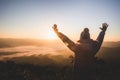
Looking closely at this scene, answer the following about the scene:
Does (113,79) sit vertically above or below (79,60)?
below

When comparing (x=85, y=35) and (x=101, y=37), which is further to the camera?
(x=101, y=37)

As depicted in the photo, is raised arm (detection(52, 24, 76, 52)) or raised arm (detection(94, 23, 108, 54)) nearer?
raised arm (detection(52, 24, 76, 52))

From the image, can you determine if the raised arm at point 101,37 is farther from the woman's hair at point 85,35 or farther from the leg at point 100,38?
the woman's hair at point 85,35

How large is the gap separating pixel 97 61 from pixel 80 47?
42 centimetres

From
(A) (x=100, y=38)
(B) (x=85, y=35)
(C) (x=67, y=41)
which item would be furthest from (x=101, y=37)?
(C) (x=67, y=41)

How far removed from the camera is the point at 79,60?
5.45 metres

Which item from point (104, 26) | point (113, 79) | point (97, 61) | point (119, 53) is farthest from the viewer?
point (119, 53)

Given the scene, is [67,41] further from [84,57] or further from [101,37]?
[101,37]

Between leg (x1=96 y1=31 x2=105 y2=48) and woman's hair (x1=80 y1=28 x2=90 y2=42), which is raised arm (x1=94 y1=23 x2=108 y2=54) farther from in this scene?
woman's hair (x1=80 y1=28 x2=90 y2=42)

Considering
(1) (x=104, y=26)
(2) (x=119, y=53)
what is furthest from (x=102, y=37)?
(2) (x=119, y=53)

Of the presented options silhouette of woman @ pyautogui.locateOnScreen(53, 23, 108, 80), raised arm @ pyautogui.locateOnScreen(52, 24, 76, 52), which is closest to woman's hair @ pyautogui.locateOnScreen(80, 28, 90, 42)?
silhouette of woman @ pyautogui.locateOnScreen(53, 23, 108, 80)

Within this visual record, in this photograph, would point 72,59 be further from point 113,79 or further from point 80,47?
point 113,79

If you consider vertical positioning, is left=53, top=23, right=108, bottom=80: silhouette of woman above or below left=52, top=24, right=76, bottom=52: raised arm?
below

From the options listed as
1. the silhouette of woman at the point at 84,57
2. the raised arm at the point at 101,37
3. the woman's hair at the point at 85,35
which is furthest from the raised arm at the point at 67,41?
the raised arm at the point at 101,37
